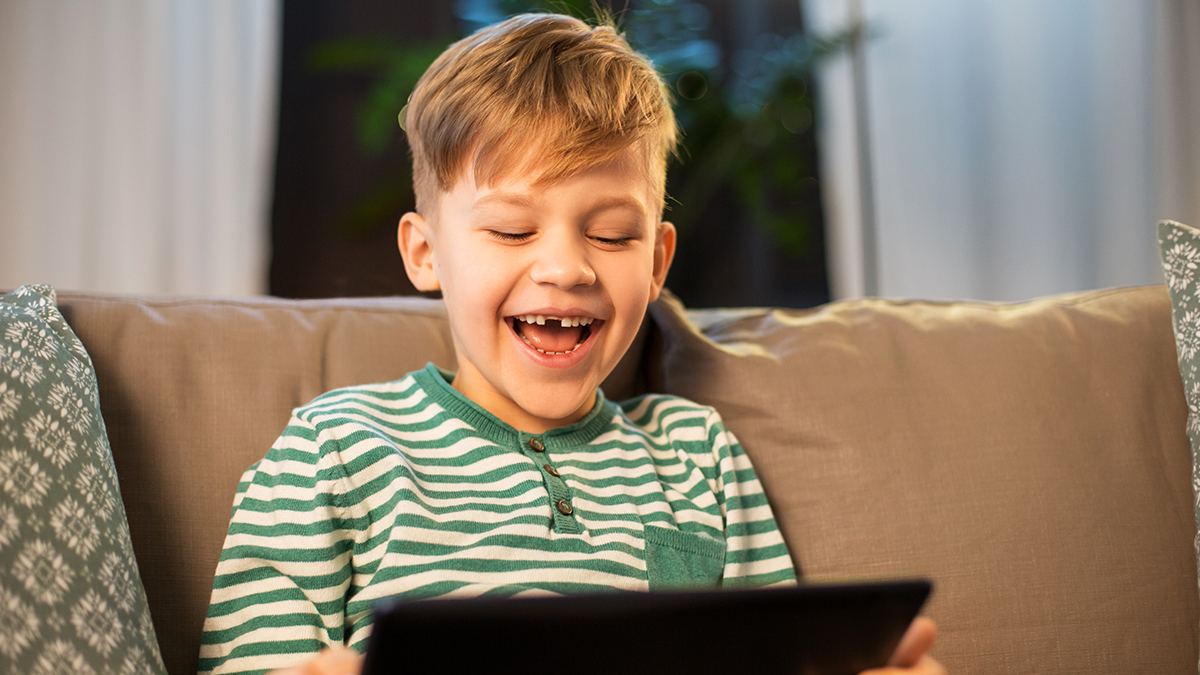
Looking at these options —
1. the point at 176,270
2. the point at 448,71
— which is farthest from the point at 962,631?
the point at 176,270

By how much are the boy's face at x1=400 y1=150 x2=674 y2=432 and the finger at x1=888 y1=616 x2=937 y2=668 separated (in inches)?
15.9

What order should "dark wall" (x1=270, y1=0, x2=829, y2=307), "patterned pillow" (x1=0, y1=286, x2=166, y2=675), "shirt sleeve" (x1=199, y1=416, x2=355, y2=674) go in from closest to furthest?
"patterned pillow" (x1=0, y1=286, x2=166, y2=675) → "shirt sleeve" (x1=199, y1=416, x2=355, y2=674) → "dark wall" (x1=270, y1=0, x2=829, y2=307)

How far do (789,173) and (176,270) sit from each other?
177cm

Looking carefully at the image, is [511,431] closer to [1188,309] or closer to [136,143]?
[1188,309]

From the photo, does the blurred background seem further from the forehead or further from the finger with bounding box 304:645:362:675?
the finger with bounding box 304:645:362:675

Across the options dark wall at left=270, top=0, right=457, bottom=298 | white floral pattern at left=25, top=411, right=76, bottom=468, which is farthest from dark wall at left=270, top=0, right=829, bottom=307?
white floral pattern at left=25, top=411, right=76, bottom=468

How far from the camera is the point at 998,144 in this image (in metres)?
2.79

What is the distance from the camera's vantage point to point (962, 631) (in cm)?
95

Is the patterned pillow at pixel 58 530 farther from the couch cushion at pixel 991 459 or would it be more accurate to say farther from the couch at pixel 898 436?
the couch cushion at pixel 991 459

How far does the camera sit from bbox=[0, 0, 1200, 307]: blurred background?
2.48m

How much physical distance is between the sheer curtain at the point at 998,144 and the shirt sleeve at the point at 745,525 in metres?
1.89

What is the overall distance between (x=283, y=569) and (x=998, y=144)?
267 centimetres

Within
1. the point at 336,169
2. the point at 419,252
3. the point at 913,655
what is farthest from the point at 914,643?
the point at 336,169

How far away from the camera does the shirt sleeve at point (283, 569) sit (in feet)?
2.40
